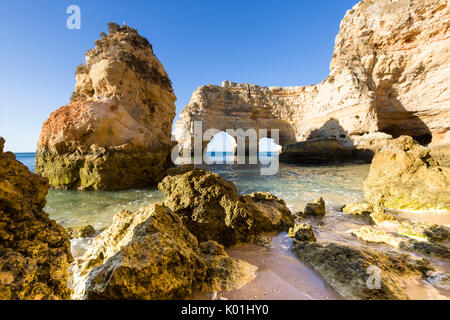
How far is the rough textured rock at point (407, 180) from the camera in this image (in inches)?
152

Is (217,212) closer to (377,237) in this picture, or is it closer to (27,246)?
(27,246)

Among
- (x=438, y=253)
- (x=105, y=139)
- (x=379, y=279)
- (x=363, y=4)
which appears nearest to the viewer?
(x=379, y=279)

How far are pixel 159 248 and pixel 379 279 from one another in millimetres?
1808

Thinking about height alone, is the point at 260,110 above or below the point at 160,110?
above

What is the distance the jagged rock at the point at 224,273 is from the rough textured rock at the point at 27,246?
106cm

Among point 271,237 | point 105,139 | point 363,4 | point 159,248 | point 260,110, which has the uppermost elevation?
point 363,4

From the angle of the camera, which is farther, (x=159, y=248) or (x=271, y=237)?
(x=271, y=237)

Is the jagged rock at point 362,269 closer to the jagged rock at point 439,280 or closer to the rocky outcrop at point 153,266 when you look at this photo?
the jagged rock at point 439,280

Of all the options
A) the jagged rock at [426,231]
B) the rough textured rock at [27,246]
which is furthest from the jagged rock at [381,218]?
the rough textured rock at [27,246]

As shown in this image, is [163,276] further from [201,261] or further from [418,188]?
[418,188]

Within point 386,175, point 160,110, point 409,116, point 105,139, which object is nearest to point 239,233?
point 386,175

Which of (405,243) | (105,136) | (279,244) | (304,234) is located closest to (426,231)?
(405,243)

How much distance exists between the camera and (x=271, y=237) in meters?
2.81
